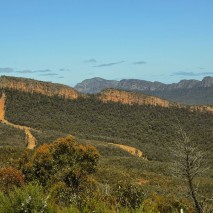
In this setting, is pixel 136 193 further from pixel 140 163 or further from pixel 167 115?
pixel 167 115

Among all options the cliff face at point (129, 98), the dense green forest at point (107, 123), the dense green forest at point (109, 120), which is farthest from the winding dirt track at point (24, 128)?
the cliff face at point (129, 98)

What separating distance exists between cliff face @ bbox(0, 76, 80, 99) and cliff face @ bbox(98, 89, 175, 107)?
8022 millimetres

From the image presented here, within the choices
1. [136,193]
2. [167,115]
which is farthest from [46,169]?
[167,115]

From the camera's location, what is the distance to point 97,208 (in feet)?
39.5

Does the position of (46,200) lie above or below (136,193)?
above

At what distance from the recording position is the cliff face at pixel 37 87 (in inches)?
4437

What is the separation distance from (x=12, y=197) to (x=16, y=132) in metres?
68.6

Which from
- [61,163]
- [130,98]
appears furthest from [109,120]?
[61,163]

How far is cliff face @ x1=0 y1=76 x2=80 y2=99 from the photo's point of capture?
113m

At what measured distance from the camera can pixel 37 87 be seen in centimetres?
11625

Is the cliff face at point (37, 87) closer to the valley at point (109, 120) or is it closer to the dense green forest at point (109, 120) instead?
the valley at point (109, 120)

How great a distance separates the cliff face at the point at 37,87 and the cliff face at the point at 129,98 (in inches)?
316

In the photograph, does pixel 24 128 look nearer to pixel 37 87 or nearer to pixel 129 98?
pixel 37 87

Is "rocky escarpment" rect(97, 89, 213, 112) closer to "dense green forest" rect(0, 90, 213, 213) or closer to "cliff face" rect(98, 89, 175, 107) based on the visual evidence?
"cliff face" rect(98, 89, 175, 107)
